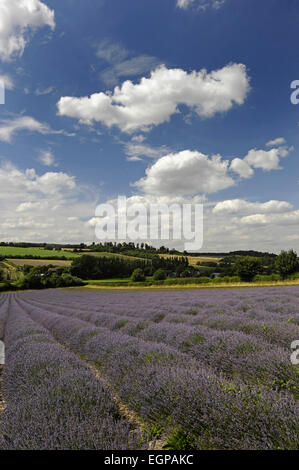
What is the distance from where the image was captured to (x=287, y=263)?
36.8 metres

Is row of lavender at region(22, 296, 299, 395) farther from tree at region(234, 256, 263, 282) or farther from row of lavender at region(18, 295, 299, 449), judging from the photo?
tree at region(234, 256, 263, 282)

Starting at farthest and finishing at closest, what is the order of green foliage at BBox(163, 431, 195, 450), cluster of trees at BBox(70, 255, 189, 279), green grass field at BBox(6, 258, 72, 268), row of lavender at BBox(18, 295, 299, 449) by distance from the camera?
green grass field at BBox(6, 258, 72, 268) → cluster of trees at BBox(70, 255, 189, 279) → green foliage at BBox(163, 431, 195, 450) → row of lavender at BBox(18, 295, 299, 449)

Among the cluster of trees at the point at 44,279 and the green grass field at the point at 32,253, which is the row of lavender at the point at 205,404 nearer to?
the cluster of trees at the point at 44,279

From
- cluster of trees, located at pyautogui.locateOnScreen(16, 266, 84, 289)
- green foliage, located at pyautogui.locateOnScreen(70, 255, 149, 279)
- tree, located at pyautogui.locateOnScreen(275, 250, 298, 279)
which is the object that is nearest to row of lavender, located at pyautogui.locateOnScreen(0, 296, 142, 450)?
tree, located at pyautogui.locateOnScreen(275, 250, 298, 279)

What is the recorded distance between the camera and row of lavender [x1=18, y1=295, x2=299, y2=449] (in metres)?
1.73

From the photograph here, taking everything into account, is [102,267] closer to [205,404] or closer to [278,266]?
[278,266]

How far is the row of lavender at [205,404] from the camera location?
173 cm

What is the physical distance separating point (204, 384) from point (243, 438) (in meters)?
0.59

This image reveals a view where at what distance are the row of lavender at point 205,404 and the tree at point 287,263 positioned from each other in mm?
37897

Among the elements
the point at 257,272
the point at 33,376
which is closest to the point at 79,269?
the point at 257,272

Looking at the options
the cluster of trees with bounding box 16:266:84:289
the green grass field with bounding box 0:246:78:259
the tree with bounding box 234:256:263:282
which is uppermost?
the green grass field with bounding box 0:246:78:259

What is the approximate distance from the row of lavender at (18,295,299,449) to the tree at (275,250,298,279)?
37.9 metres

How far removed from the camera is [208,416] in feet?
6.82
